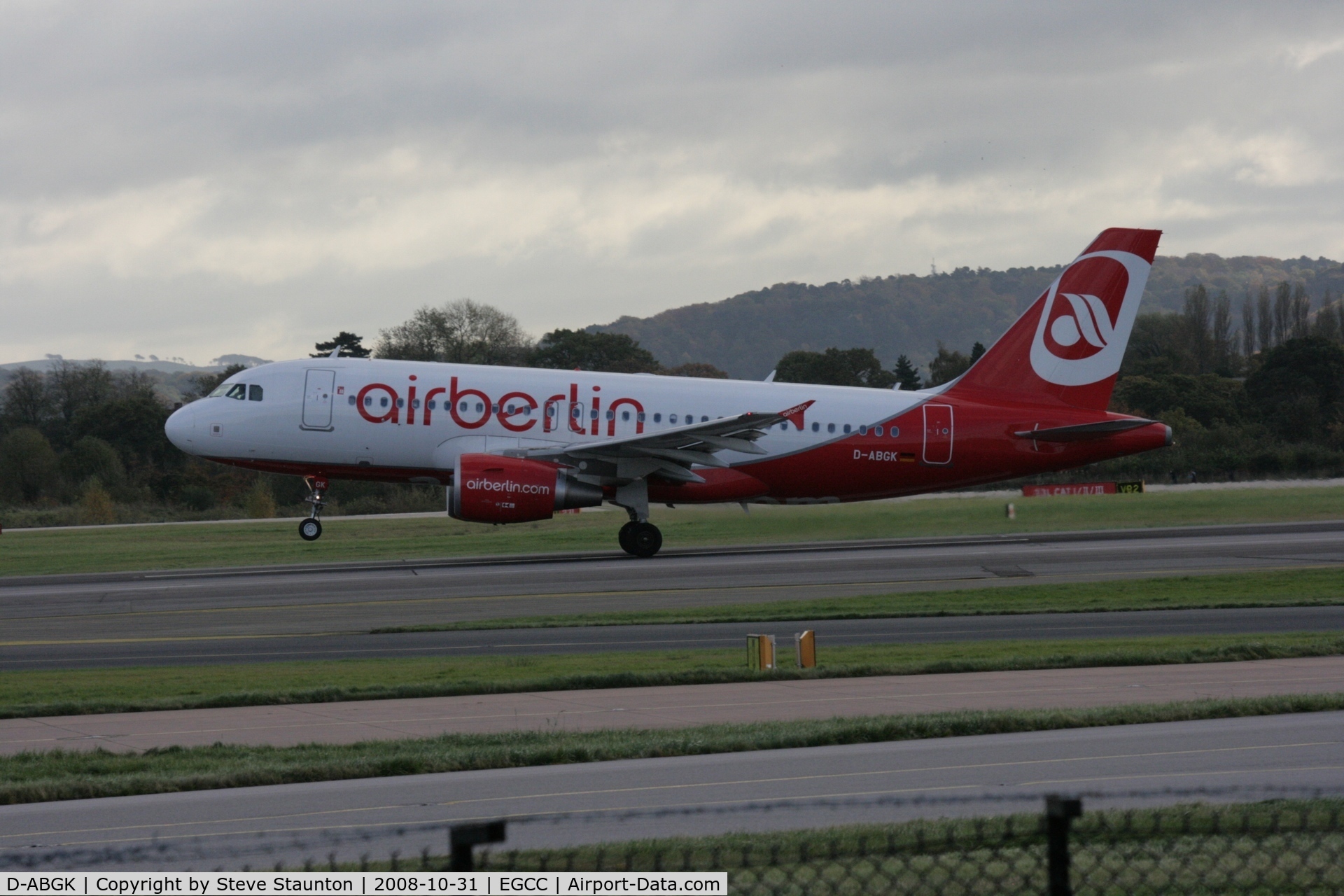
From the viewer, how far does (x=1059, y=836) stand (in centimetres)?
469

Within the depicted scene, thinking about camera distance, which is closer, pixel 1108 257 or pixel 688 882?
pixel 688 882

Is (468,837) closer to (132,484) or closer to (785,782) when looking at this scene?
(785,782)

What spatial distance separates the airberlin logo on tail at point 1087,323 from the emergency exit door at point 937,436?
332 cm

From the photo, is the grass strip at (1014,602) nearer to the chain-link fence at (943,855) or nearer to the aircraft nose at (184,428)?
the aircraft nose at (184,428)

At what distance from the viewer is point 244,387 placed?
34.0m

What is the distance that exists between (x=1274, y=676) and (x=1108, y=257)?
22.2 meters

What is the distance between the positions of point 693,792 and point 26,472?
7055 centimetres

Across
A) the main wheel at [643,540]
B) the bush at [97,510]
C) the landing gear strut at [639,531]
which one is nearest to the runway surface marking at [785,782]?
the landing gear strut at [639,531]

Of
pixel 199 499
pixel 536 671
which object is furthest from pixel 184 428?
pixel 199 499

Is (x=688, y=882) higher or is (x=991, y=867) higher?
(x=688, y=882)

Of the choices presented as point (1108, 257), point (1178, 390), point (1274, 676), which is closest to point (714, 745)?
point (1274, 676)

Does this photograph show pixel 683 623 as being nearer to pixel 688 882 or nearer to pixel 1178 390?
pixel 688 882

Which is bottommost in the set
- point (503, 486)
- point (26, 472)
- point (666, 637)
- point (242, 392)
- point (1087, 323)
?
point (666, 637)

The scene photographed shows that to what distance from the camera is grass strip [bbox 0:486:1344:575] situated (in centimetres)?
3666
